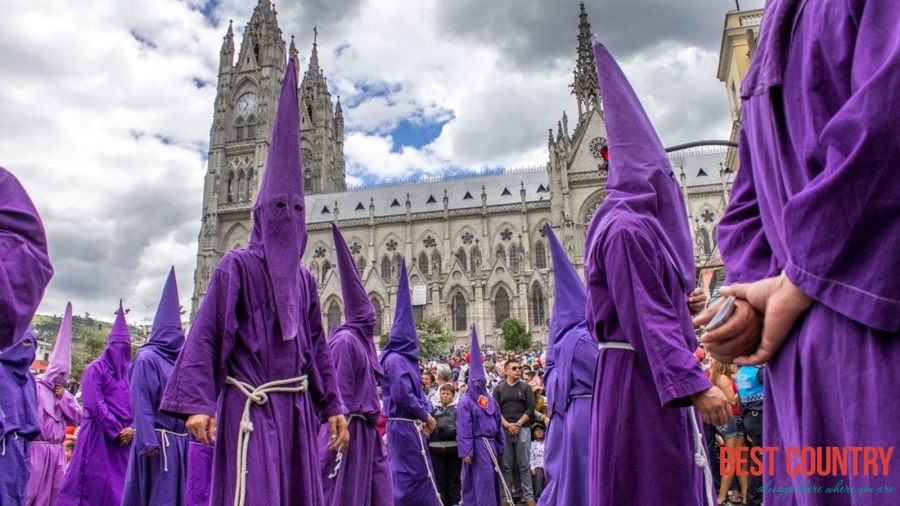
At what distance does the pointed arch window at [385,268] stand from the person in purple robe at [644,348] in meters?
43.8

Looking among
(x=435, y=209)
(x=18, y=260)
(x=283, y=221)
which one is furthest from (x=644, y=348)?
(x=435, y=209)

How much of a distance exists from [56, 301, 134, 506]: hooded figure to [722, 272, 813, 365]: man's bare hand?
5729mm

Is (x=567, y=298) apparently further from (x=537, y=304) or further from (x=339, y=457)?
(x=537, y=304)

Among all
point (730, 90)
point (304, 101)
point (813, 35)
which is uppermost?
point (304, 101)

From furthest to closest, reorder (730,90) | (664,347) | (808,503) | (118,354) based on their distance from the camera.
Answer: (730,90) < (118,354) < (664,347) < (808,503)

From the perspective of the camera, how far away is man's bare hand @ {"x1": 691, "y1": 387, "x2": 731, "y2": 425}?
2137 mm

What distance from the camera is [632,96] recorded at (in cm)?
310

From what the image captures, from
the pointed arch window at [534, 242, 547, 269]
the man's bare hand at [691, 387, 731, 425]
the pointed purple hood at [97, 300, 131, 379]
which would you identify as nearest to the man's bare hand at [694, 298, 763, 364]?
the man's bare hand at [691, 387, 731, 425]

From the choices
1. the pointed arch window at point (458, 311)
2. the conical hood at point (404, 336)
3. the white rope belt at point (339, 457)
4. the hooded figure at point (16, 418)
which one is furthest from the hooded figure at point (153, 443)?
the pointed arch window at point (458, 311)

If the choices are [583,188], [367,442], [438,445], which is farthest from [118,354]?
[583,188]

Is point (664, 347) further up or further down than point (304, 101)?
further down

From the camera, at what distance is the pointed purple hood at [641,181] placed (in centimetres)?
291

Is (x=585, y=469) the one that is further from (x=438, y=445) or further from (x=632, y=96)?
(x=438, y=445)

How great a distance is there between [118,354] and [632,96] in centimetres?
549
